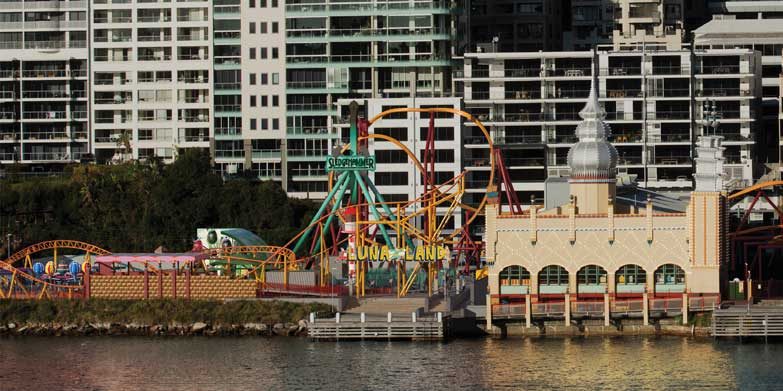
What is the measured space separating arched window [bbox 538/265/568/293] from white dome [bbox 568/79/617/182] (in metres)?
6.80

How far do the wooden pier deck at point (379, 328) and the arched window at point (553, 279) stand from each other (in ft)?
25.3

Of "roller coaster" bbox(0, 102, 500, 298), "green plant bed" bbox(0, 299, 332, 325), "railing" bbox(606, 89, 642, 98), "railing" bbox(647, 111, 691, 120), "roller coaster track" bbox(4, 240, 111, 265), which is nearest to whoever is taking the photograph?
"green plant bed" bbox(0, 299, 332, 325)

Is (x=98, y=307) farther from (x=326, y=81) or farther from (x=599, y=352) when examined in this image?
(x=326, y=81)

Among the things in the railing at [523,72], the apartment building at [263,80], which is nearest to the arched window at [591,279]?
the railing at [523,72]

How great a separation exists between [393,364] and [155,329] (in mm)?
22216

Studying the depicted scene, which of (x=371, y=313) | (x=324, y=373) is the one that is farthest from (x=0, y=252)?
(x=324, y=373)

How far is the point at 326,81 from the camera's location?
197750mm

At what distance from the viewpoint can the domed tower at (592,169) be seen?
13862 cm

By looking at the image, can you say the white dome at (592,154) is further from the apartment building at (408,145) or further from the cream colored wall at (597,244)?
the apartment building at (408,145)

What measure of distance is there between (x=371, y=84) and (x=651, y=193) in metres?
43.6

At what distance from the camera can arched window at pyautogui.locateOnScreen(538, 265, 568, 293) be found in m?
136

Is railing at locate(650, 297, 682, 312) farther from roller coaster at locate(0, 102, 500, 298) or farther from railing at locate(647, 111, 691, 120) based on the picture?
railing at locate(647, 111, 691, 120)

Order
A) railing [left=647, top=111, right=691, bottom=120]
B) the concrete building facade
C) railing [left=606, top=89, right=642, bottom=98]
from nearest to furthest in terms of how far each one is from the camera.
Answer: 1. the concrete building facade
2. railing [left=647, top=111, right=691, bottom=120]
3. railing [left=606, top=89, right=642, bottom=98]

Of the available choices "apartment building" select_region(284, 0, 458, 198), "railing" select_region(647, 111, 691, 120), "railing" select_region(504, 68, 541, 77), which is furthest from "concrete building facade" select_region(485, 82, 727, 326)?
"apartment building" select_region(284, 0, 458, 198)
